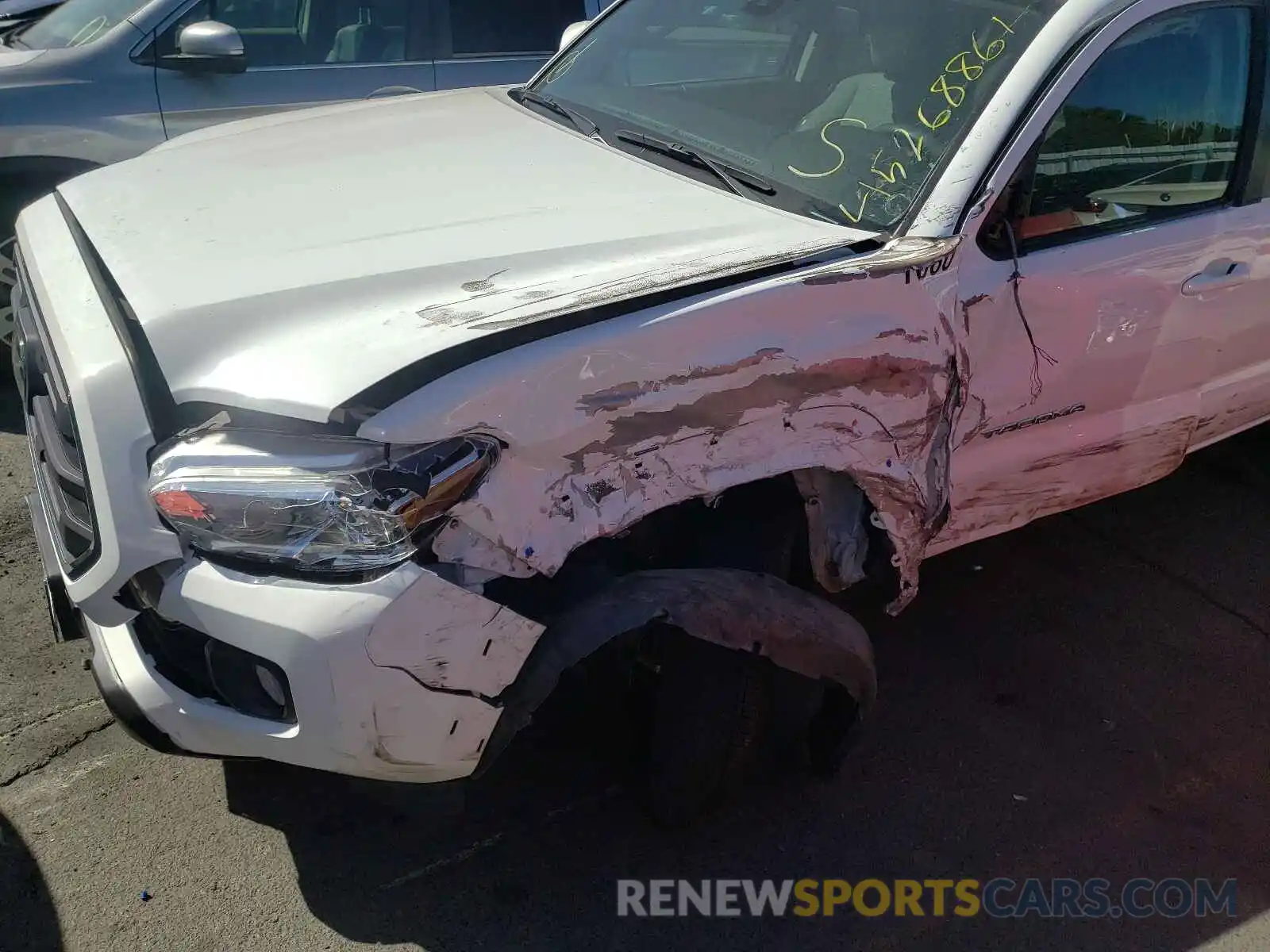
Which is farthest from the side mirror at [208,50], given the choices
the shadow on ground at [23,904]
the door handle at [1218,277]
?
the door handle at [1218,277]

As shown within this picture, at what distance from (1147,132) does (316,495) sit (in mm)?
2313

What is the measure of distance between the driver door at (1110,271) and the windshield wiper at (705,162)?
0.51 metres

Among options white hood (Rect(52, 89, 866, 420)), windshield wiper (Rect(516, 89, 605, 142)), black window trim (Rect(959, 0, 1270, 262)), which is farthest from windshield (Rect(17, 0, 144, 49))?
black window trim (Rect(959, 0, 1270, 262))

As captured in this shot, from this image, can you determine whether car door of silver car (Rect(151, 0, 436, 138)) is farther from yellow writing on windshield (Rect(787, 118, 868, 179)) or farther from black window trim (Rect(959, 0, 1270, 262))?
black window trim (Rect(959, 0, 1270, 262))

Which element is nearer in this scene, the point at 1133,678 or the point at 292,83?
the point at 1133,678

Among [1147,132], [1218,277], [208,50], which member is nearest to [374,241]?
[1147,132]

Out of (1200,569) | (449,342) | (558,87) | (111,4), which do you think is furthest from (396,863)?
(111,4)

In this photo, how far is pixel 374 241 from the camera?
7.64 ft

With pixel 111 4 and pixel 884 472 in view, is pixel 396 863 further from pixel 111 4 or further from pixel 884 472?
pixel 111 4

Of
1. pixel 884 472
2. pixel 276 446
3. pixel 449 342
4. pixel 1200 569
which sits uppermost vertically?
pixel 449 342

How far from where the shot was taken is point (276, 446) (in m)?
1.90

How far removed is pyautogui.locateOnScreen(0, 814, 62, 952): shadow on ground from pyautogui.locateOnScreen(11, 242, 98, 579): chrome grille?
0.70 meters

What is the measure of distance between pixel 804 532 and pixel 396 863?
1.15 metres

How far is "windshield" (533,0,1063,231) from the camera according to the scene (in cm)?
263
